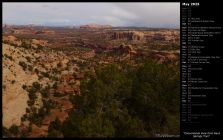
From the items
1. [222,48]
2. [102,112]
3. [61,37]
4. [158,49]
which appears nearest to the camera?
[222,48]

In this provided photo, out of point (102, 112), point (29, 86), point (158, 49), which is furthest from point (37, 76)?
point (158, 49)

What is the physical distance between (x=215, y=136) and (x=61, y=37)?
30890mm

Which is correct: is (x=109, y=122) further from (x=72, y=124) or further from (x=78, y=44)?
(x=78, y=44)

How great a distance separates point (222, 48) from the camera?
35.0ft

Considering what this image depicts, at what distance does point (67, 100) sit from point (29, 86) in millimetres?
1770

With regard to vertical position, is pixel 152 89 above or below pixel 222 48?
below

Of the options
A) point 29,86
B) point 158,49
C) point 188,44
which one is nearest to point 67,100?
point 29,86

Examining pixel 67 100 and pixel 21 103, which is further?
pixel 67 100

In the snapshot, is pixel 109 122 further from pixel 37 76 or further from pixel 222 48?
pixel 37 76

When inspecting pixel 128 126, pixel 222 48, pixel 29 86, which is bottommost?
pixel 128 126

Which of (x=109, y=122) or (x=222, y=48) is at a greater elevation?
(x=222, y=48)

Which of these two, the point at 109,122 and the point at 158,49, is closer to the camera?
the point at 109,122

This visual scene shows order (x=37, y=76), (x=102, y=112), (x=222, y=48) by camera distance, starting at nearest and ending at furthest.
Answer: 1. (x=222, y=48)
2. (x=102, y=112)
3. (x=37, y=76)

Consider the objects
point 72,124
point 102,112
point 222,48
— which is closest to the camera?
point 222,48
